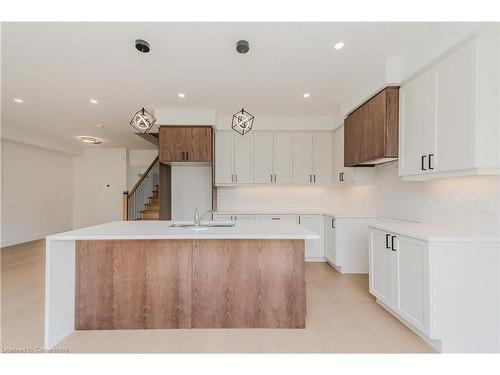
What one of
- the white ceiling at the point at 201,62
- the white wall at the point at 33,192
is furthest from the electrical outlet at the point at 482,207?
the white wall at the point at 33,192

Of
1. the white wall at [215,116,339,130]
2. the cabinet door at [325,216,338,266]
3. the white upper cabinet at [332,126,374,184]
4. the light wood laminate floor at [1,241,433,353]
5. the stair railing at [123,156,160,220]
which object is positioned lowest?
the light wood laminate floor at [1,241,433,353]

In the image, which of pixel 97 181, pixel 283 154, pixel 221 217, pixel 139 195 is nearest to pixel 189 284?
pixel 221 217

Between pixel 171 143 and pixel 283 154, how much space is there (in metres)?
2.12

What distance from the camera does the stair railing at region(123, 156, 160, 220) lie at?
5.60 meters

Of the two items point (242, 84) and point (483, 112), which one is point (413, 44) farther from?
point (242, 84)

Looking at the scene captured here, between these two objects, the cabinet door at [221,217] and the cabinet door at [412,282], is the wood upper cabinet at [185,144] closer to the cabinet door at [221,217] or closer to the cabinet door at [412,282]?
the cabinet door at [221,217]

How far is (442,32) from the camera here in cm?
198

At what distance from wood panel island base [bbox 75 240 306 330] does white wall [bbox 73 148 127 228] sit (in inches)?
237

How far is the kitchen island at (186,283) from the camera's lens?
85.2 inches

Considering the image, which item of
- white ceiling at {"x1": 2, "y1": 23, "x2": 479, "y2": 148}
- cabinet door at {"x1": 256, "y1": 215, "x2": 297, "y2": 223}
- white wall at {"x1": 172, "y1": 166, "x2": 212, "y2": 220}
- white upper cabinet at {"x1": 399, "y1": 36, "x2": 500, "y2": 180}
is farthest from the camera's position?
white wall at {"x1": 172, "y1": 166, "x2": 212, "y2": 220}

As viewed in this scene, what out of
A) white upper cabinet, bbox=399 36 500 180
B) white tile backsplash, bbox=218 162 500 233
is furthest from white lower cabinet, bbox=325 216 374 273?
white upper cabinet, bbox=399 36 500 180

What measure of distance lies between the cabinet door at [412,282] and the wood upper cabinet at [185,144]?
324 centimetres

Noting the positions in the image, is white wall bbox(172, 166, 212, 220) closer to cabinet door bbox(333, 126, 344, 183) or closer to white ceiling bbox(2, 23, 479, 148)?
white ceiling bbox(2, 23, 479, 148)
